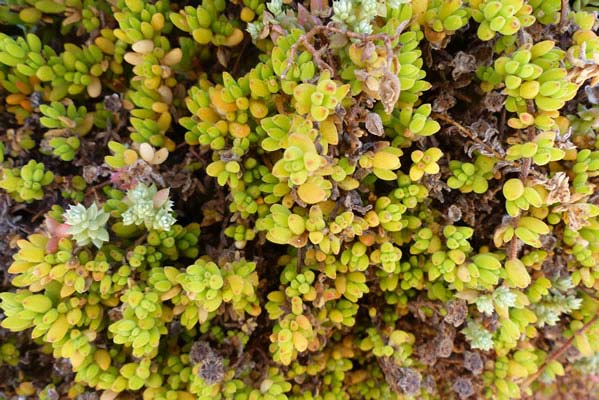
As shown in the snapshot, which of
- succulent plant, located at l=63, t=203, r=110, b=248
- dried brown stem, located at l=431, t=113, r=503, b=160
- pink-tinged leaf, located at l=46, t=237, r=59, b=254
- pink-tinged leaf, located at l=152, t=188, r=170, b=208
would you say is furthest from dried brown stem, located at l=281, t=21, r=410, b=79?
pink-tinged leaf, located at l=46, t=237, r=59, b=254

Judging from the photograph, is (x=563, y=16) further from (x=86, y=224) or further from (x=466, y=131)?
(x=86, y=224)

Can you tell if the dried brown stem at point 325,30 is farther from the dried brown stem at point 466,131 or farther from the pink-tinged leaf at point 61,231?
the pink-tinged leaf at point 61,231

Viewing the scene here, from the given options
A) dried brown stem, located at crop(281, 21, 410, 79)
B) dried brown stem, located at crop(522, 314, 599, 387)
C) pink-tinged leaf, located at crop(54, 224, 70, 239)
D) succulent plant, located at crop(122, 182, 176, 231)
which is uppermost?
dried brown stem, located at crop(281, 21, 410, 79)

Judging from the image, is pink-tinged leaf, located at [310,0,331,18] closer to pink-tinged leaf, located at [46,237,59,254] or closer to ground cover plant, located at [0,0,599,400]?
ground cover plant, located at [0,0,599,400]

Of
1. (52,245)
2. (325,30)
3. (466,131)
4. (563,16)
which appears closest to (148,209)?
(52,245)

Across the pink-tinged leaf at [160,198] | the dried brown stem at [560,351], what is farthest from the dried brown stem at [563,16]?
the pink-tinged leaf at [160,198]

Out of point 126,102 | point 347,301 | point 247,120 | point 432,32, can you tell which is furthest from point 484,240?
point 126,102

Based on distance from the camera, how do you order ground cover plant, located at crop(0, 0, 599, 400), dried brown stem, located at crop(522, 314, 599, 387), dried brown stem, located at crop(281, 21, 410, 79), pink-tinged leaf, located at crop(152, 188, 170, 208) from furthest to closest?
dried brown stem, located at crop(522, 314, 599, 387), pink-tinged leaf, located at crop(152, 188, 170, 208), ground cover plant, located at crop(0, 0, 599, 400), dried brown stem, located at crop(281, 21, 410, 79)
